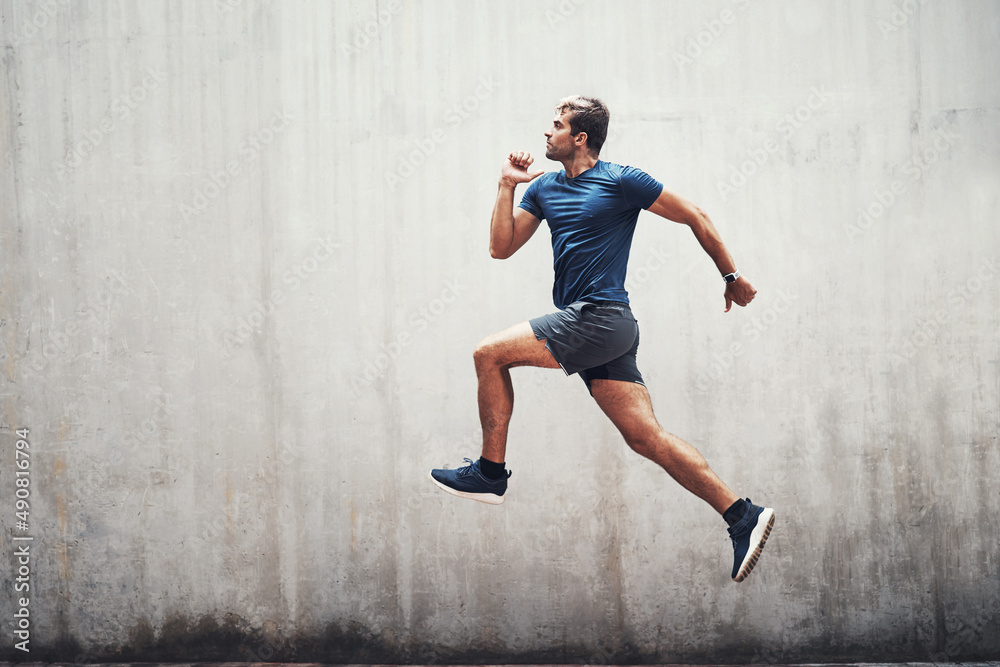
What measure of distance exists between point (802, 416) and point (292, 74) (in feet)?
12.1

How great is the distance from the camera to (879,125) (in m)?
4.12

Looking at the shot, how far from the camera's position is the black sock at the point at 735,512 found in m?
Result: 3.26

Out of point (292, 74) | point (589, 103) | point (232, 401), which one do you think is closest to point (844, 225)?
point (589, 103)

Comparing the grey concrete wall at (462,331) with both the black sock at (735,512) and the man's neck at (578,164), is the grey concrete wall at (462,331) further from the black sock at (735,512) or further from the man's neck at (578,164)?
the black sock at (735,512)

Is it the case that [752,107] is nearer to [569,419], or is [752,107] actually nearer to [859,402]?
[859,402]

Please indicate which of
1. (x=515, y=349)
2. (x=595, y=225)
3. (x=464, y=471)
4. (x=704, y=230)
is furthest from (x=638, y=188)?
(x=464, y=471)

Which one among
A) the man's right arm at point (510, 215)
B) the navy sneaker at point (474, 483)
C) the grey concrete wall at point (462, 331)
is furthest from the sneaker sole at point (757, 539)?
the man's right arm at point (510, 215)

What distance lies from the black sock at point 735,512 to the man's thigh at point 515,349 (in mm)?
1061

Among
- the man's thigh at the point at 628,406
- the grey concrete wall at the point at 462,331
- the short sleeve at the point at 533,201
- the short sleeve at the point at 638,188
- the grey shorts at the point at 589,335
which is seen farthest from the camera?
the grey concrete wall at the point at 462,331

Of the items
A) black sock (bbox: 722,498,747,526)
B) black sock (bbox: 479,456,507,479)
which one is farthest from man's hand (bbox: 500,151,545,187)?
black sock (bbox: 722,498,747,526)

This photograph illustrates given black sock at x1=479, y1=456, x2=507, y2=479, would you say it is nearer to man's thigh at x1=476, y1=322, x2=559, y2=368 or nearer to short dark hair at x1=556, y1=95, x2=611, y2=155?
man's thigh at x1=476, y1=322, x2=559, y2=368

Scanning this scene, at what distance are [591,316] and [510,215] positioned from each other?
0.69 m

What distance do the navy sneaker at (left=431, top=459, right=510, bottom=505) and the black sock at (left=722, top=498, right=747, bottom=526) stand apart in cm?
105

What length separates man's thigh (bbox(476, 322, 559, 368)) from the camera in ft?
10.5
